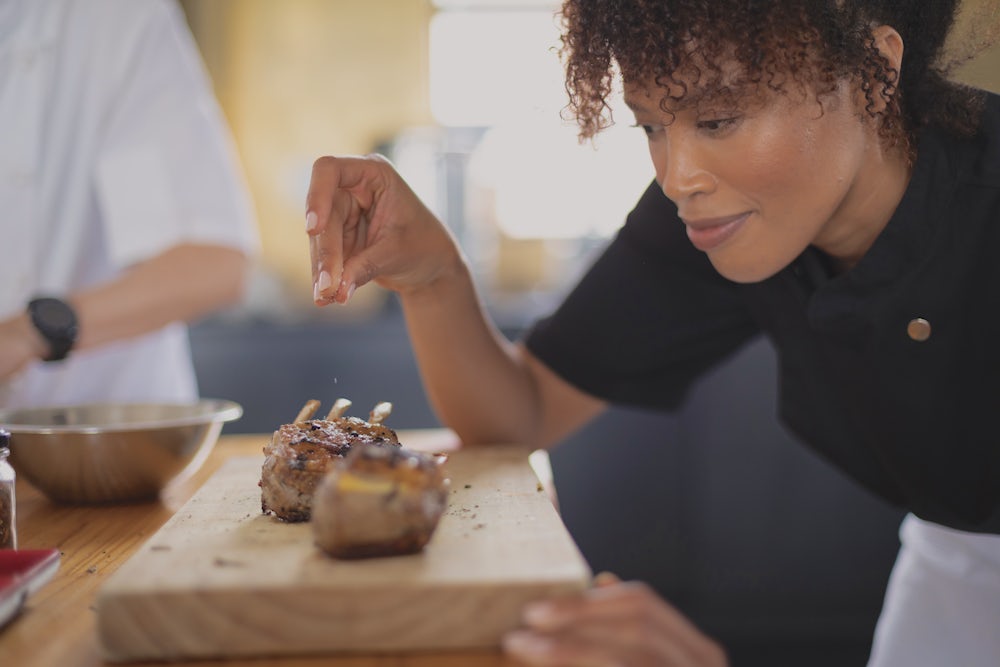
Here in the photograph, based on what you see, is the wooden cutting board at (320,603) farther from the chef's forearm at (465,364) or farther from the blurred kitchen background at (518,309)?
the blurred kitchen background at (518,309)

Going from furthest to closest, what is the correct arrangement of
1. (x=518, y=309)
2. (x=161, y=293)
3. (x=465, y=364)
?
1. (x=518, y=309)
2. (x=161, y=293)
3. (x=465, y=364)

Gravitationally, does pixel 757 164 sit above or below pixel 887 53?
below

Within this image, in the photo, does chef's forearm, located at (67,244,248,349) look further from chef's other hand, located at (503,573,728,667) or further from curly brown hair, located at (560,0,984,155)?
chef's other hand, located at (503,573,728,667)

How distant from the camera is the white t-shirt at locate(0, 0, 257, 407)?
1702 millimetres

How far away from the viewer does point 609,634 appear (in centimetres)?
64

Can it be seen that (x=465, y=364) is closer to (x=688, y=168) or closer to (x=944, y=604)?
(x=688, y=168)

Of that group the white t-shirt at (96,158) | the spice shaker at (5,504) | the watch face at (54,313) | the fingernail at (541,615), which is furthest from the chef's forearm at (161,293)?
the fingernail at (541,615)

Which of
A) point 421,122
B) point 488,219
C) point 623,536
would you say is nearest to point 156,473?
point 623,536

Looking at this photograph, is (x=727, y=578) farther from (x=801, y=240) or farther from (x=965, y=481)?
(x=801, y=240)

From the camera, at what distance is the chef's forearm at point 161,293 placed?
64.4 inches

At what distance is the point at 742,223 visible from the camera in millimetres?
1089

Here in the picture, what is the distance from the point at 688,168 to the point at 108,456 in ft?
2.31

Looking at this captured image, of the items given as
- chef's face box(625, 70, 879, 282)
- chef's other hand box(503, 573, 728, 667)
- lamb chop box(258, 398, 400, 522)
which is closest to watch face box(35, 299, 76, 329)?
lamb chop box(258, 398, 400, 522)

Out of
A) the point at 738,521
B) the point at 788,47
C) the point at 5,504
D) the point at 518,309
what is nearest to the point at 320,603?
the point at 5,504
